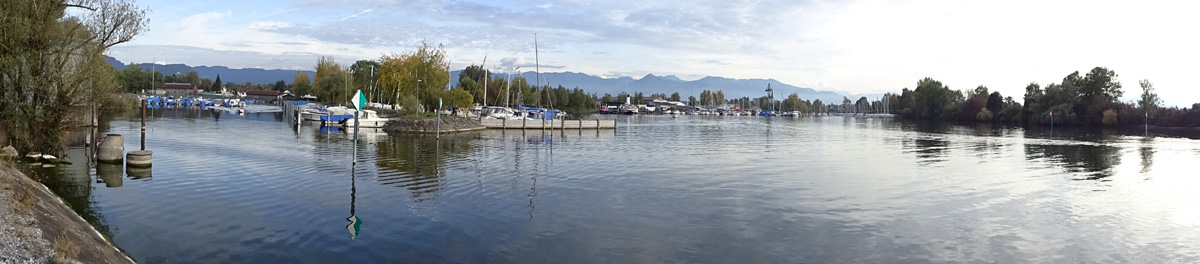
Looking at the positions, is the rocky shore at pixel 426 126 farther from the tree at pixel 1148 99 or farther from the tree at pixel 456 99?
the tree at pixel 1148 99

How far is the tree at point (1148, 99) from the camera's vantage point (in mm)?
103938

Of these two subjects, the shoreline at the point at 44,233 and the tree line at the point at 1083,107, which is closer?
the shoreline at the point at 44,233

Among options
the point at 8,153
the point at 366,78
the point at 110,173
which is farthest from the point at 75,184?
the point at 366,78

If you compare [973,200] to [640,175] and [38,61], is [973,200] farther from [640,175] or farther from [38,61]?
[38,61]

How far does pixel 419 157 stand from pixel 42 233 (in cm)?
2150

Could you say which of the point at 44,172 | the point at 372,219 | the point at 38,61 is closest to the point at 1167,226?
the point at 372,219

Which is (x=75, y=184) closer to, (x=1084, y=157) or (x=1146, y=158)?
(x=1084, y=157)

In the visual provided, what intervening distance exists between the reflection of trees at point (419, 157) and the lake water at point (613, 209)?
0.12 m

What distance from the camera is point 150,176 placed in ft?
Answer: 72.6

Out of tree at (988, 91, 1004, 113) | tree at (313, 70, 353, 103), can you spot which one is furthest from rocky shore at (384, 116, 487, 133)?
tree at (988, 91, 1004, 113)

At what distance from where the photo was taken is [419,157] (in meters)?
31.6

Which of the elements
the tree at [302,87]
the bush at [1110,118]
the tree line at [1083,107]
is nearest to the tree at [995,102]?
the tree line at [1083,107]

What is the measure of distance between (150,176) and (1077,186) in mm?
29437

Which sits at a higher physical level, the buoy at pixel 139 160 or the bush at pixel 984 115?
the bush at pixel 984 115
